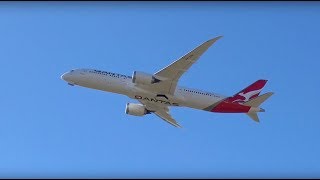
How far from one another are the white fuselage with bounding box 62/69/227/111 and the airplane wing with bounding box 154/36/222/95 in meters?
1.32

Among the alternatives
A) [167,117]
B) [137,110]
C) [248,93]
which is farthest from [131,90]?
[248,93]

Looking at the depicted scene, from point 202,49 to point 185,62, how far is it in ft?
7.82

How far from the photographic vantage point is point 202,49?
2360 inches

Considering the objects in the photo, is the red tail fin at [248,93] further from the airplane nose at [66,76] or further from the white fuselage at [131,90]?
the airplane nose at [66,76]

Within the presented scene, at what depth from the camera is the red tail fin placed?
221 feet

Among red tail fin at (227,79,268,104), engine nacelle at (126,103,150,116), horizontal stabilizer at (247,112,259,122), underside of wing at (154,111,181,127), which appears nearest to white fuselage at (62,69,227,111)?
red tail fin at (227,79,268,104)

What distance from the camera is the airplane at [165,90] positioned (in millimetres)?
63031

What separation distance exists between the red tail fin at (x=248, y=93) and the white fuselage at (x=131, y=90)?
6.77ft

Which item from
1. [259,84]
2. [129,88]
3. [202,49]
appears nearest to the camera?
[202,49]

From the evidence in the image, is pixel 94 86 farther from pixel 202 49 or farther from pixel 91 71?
pixel 202 49

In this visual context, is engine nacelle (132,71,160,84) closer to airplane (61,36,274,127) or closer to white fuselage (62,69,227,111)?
airplane (61,36,274,127)

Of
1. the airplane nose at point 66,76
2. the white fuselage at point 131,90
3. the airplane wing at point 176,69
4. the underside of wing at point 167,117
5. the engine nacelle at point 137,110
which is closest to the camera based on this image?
the airplane wing at point 176,69

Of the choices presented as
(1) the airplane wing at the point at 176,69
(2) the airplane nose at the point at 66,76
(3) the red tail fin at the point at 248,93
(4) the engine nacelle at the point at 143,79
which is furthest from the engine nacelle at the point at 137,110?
(3) the red tail fin at the point at 248,93

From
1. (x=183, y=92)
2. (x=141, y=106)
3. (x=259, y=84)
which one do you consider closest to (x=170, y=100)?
(x=183, y=92)
